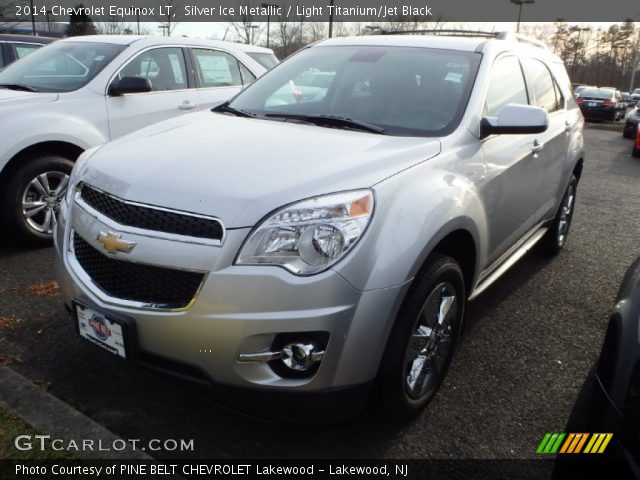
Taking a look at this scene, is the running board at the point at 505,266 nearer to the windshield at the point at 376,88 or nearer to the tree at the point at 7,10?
the windshield at the point at 376,88

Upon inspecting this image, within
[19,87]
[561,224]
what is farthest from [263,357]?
[19,87]

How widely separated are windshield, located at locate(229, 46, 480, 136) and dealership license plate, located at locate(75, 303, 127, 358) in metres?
1.52

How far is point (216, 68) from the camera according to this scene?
19.5 feet

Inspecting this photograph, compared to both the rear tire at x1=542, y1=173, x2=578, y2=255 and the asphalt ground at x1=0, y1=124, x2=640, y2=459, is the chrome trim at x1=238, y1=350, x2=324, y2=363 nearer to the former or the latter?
the asphalt ground at x1=0, y1=124, x2=640, y2=459

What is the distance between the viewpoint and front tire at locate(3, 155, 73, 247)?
Answer: 4301 mm

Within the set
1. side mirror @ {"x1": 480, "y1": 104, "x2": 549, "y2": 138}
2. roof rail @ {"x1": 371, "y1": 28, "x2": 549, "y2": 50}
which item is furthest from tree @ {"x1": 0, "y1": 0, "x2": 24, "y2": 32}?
side mirror @ {"x1": 480, "y1": 104, "x2": 549, "y2": 138}

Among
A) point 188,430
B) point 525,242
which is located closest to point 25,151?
point 188,430

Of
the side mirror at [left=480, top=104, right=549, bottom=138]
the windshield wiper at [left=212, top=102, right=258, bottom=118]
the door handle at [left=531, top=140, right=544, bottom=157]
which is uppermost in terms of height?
the side mirror at [left=480, top=104, right=549, bottom=138]

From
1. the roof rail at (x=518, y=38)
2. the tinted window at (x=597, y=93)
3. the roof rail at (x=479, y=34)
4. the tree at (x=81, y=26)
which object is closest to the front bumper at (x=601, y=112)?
the tinted window at (x=597, y=93)

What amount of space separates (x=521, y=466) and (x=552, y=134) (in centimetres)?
250

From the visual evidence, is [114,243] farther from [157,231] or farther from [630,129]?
[630,129]

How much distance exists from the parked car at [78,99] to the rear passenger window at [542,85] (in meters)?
3.09

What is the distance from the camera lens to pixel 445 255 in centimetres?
254

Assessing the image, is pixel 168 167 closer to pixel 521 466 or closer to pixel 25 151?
pixel 521 466
